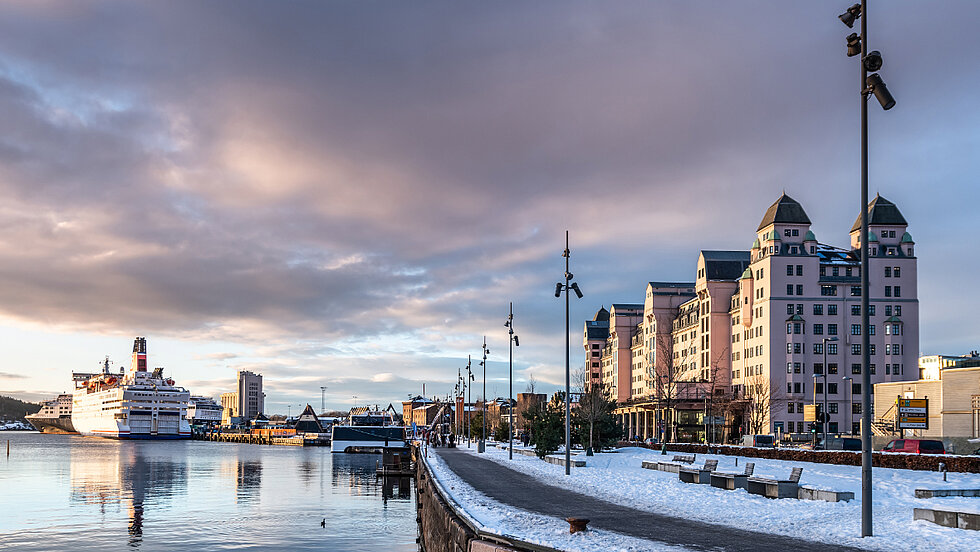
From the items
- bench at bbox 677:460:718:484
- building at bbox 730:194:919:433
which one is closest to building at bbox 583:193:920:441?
building at bbox 730:194:919:433

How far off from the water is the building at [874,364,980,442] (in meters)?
48.3

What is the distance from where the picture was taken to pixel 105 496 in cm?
6481

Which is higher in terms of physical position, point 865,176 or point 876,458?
point 865,176

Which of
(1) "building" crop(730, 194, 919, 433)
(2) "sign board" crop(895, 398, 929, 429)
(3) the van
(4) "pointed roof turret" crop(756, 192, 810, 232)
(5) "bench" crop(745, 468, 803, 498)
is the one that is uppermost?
(4) "pointed roof turret" crop(756, 192, 810, 232)

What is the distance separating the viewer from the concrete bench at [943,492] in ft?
86.9

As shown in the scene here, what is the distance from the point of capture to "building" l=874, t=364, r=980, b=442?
253 ft

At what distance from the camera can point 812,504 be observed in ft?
86.5

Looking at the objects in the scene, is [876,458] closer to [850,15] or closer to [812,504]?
[812,504]

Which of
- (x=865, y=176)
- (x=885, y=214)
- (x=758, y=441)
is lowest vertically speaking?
(x=758, y=441)

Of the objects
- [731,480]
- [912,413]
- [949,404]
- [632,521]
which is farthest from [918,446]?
[949,404]

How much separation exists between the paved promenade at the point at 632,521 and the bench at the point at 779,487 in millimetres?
5250

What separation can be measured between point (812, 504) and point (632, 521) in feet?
21.2

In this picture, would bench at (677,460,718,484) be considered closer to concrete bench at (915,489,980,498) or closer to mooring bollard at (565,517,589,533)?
concrete bench at (915,489,980,498)

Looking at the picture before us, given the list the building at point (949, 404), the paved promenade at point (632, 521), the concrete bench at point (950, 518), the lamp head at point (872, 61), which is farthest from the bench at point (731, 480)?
the building at point (949, 404)
